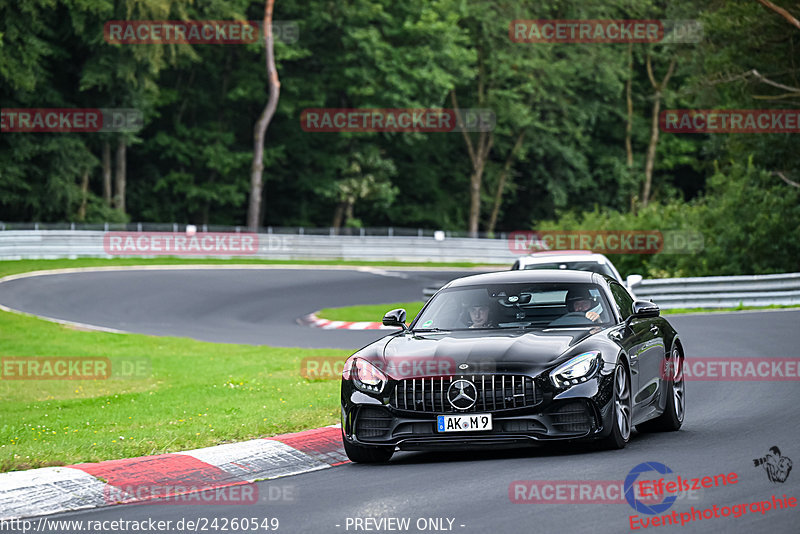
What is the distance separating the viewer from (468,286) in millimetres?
10727

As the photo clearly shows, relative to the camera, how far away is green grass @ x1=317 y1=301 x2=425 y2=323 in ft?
96.7

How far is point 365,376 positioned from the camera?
9.45m

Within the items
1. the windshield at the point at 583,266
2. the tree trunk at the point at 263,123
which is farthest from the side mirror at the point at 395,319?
the tree trunk at the point at 263,123

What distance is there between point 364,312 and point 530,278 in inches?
804

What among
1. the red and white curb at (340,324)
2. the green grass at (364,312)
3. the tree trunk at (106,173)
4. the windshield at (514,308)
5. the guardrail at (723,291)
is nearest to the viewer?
the windshield at (514,308)

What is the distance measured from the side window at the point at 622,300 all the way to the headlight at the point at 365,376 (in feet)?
8.01

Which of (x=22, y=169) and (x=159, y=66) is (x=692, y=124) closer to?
(x=159, y=66)

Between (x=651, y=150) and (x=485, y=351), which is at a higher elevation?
(x=651, y=150)

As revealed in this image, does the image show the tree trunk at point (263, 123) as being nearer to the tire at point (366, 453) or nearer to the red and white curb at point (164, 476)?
the red and white curb at point (164, 476)

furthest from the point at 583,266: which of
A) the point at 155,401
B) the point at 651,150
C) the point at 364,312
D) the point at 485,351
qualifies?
the point at 651,150

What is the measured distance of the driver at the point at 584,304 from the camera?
10281mm

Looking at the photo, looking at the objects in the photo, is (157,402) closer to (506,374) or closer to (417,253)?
(506,374)

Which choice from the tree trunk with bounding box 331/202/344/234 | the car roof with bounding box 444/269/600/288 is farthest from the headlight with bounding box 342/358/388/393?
the tree trunk with bounding box 331/202/344/234

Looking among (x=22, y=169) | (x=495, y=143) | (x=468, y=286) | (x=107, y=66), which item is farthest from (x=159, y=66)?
(x=468, y=286)
